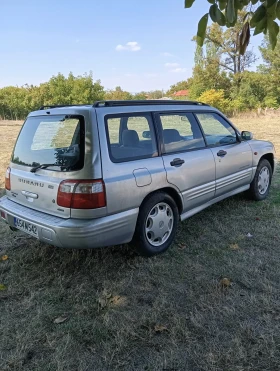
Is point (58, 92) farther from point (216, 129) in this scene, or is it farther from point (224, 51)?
point (216, 129)

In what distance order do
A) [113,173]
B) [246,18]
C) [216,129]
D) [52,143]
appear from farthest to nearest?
[216,129]
[52,143]
[113,173]
[246,18]

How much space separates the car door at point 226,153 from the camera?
14.0 ft

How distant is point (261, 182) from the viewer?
5.26 m

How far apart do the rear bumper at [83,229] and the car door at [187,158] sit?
0.77 meters

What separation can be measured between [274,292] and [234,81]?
44.5 meters

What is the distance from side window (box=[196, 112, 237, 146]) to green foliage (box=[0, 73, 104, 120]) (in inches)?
1595

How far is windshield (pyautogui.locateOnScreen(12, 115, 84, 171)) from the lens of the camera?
2.89 m

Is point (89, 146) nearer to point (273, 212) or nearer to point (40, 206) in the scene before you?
point (40, 206)

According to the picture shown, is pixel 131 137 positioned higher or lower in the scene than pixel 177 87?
lower

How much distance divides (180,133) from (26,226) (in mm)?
2146

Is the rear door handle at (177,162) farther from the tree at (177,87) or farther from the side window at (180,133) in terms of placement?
the tree at (177,87)

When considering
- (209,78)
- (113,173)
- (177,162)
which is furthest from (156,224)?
(209,78)

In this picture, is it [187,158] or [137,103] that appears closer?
[137,103]

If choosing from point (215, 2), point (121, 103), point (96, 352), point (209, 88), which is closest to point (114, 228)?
point (96, 352)
